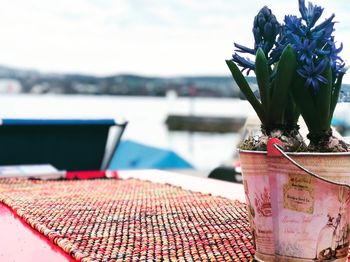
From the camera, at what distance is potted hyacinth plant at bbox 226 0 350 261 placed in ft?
2.18

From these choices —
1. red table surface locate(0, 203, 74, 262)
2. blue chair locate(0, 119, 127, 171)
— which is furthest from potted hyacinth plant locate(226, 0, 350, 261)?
blue chair locate(0, 119, 127, 171)

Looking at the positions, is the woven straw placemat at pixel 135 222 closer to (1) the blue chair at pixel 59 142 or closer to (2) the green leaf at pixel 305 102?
(2) the green leaf at pixel 305 102

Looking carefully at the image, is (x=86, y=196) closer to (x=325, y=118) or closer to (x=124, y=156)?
(x=325, y=118)

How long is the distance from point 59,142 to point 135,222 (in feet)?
6.49

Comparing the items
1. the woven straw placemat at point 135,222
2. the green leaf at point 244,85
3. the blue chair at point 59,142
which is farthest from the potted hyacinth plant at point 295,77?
the blue chair at point 59,142

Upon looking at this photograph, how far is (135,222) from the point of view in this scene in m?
0.98

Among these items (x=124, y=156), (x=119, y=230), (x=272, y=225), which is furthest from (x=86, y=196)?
(x=124, y=156)

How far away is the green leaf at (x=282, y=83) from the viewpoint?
0.66 meters

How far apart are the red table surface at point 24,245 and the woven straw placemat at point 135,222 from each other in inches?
0.5

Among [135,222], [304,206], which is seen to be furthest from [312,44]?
[135,222]

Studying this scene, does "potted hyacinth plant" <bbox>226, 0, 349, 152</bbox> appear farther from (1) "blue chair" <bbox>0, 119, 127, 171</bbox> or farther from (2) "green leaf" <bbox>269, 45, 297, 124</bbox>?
(1) "blue chair" <bbox>0, 119, 127, 171</bbox>

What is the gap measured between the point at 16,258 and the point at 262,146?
0.42 m

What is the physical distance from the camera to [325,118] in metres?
0.69

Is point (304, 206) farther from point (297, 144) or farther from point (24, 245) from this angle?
point (24, 245)
